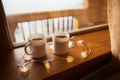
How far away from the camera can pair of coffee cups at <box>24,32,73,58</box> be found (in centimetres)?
82

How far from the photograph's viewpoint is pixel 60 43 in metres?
0.84

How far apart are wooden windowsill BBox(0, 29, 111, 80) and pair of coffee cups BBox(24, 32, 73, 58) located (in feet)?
0.19

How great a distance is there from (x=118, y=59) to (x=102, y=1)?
0.61 meters

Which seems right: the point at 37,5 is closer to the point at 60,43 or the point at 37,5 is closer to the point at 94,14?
the point at 60,43

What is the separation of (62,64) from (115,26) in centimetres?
39

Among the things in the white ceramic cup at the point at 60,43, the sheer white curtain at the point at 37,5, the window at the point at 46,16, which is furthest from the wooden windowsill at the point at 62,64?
the sheer white curtain at the point at 37,5

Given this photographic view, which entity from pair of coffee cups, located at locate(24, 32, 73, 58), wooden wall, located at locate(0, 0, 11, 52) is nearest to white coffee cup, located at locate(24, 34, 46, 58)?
pair of coffee cups, located at locate(24, 32, 73, 58)

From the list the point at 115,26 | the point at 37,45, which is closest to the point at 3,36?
the point at 37,45

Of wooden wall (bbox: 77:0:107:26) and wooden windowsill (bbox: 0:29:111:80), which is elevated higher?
wooden wall (bbox: 77:0:107:26)

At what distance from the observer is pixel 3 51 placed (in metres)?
0.94

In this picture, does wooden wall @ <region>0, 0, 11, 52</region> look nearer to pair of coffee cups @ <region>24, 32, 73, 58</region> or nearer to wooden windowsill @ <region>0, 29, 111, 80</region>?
wooden windowsill @ <region>0, 29, 111, 80</region>

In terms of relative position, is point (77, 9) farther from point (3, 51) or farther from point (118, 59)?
point (3, 51)

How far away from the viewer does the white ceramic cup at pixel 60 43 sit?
0.84 m

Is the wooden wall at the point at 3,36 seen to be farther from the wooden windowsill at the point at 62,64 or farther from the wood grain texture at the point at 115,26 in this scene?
the wood grain texture at the point at 115,26
